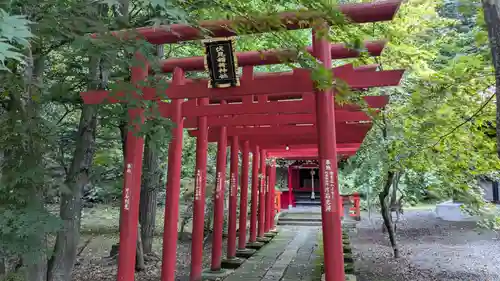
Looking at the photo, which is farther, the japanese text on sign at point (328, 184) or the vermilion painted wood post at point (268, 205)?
the vermilion painted wood post at point (268, 205)

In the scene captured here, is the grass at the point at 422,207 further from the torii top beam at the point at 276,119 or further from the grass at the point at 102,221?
the torii top beam at the point at 276,119

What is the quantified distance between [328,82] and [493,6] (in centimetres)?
160

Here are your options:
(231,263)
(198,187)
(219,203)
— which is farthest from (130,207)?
(231,263)

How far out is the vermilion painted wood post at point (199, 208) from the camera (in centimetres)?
775

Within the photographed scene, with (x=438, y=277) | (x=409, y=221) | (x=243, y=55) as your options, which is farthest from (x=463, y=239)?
(x=243, y=55)

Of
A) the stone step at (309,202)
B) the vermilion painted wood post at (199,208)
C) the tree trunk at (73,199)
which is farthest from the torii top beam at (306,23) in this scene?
the stone step at (309,202)

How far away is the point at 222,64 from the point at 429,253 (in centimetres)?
1036

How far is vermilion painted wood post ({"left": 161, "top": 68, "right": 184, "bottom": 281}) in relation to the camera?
6668 mm

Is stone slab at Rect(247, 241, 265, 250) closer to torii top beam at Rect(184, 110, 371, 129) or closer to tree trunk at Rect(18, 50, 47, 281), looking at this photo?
torii top beam at Rect(184, 110, 371, 129)

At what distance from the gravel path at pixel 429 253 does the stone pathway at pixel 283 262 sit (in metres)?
1.42

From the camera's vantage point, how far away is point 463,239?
50.1 ft

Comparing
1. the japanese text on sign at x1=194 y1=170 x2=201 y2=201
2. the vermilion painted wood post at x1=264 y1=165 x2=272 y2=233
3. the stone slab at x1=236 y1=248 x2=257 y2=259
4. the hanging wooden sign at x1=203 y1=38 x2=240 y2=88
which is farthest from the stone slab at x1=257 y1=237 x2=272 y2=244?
the hanging wooden sign at x1=203 y1=38 x2=240 y2=88

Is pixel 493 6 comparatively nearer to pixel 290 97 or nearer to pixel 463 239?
pixel 290 97

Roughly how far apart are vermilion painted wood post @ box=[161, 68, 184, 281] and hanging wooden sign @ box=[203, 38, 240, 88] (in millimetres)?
1118
